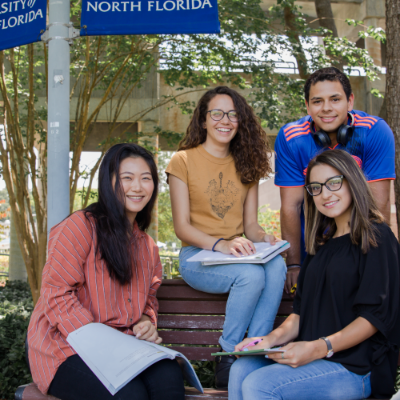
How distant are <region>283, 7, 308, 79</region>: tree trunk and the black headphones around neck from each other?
396cm

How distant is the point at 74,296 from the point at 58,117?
4.50ft

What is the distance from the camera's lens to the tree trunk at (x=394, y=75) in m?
4.18

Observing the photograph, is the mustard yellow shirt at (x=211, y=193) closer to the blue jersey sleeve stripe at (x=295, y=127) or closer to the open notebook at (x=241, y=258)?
the open notebook at (x=241, y=258)

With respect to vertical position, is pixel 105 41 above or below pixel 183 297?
above

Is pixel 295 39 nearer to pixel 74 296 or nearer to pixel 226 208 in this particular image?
pixel 226 208

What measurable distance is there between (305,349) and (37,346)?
1441 mm

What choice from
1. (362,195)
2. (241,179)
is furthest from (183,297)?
(362,195)

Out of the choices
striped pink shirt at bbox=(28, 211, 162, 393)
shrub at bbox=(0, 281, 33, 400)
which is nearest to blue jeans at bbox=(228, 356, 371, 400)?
striped pink shirt at bbox=(28, 211, 162, 393)

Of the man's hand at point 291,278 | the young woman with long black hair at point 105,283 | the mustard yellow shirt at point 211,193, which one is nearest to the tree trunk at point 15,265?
the mustard yellow shirt at point 211,193

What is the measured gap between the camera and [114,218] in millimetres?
2764

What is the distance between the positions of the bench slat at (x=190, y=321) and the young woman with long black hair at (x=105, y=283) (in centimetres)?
36

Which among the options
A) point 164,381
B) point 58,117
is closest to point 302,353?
point 164,381

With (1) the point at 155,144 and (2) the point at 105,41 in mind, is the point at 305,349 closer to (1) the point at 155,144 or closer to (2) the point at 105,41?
(2) the point at 105,41

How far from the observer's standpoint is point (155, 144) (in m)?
9.98
